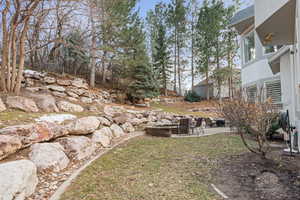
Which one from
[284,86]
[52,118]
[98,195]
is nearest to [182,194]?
[98,195]

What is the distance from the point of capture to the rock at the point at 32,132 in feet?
12.3

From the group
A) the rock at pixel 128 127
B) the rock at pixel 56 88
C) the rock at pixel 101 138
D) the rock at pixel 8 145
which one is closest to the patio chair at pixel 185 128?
the rock at pixel 128 127

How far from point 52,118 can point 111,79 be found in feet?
36.9

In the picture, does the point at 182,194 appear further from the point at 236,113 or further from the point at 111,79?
the point at 111,79

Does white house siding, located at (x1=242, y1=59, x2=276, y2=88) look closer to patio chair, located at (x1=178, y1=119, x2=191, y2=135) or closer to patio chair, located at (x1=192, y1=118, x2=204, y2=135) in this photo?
patio chair, located at (x1=192, y1=118, x2=204, y2=135)

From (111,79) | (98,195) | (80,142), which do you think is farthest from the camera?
(111,79)

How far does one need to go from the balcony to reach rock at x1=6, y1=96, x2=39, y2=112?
290 inches

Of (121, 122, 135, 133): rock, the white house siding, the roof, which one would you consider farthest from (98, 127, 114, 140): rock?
the roof

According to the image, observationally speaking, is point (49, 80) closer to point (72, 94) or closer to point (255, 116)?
point (72, 94)

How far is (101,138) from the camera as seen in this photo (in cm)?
616

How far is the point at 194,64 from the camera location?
23875 mm

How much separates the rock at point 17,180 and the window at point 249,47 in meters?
→ 11.2

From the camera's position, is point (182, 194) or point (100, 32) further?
point (100, 32)

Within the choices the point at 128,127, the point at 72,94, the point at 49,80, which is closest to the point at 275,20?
the point at 128,127
